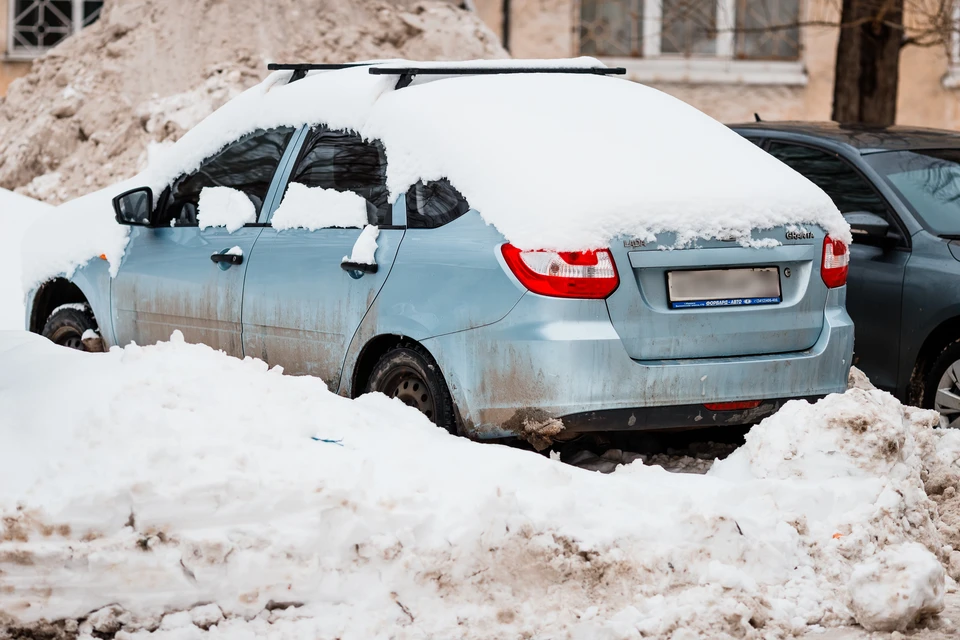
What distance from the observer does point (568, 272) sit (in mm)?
5086

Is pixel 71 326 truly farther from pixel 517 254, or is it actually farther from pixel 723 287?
pixel 723 287

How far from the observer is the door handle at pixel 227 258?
6.32 metres

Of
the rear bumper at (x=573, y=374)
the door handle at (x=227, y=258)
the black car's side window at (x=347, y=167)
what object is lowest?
the rear bumper at (x=573, y=374)

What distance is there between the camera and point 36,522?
4234mm

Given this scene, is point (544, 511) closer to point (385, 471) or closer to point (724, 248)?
point (385, 471)

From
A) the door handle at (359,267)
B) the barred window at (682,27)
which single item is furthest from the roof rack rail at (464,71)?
the barred window at (682,27)

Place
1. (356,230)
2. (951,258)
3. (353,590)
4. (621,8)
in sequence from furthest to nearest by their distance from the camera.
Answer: (621,8), (951,258), (356,230), (353,590)

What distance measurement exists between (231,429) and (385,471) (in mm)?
546

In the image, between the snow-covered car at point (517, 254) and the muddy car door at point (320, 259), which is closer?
the snow-covered car at point (517, 254)

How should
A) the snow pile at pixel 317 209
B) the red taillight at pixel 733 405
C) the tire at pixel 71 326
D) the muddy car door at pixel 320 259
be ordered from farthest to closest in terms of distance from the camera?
the tire at pixel 71 326
the snow pile at pixel 317 209
the muddy car door at pixel 320 259
the red taillight at pixel 733 405

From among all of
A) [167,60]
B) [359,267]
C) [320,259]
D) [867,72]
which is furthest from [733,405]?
[167,60]

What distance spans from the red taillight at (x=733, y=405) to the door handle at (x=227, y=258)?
7.41 feet

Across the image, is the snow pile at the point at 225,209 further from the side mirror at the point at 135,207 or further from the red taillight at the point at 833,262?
the red taillight at the point at 833,262

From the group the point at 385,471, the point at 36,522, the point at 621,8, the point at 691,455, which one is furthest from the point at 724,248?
the point at 621,8
